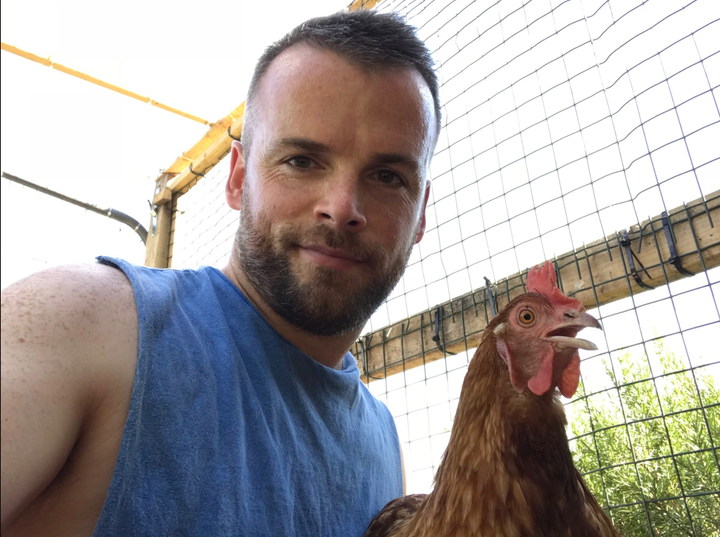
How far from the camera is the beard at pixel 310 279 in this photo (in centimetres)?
124

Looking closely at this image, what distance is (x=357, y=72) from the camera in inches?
52.0

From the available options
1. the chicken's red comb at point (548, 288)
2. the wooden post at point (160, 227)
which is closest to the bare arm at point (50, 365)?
the chicken's red comb at point (548, 288)

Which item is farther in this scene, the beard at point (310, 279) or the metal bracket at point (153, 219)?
the metal bracket at point (153, 219)

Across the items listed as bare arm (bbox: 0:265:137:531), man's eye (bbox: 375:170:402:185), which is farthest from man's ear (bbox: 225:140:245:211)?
bare arm (bbox: 0:265:137:531)

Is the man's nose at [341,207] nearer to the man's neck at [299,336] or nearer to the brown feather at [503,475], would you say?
the man's neck at [299,336]

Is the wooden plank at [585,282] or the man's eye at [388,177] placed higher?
the man's eye at [388,177]

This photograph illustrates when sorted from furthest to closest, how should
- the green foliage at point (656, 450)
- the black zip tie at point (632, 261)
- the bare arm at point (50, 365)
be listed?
the green foliage at point (656, 450), the black zip tie at point (632, 261), the bare arm at point (50, 365)

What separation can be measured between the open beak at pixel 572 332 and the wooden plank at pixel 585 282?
494mm

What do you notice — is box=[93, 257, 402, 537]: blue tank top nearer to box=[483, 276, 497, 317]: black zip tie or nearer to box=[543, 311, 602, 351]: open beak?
box=[543, 311, 602, 351]: open beak

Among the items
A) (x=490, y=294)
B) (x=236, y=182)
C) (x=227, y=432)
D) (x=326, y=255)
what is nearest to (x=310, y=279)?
(x=326, y=255)

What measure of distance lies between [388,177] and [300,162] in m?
0.25

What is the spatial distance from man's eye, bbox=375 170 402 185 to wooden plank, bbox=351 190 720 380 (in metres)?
0.78

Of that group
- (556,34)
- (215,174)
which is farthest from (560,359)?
(215,174)

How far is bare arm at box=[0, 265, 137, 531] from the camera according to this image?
0.62 m
